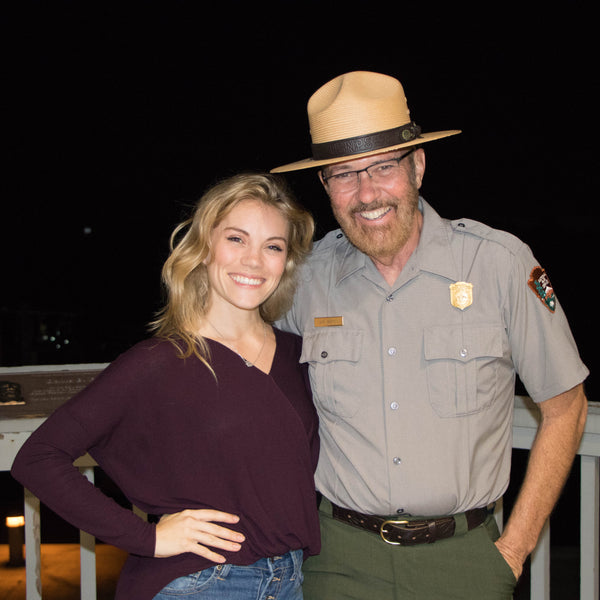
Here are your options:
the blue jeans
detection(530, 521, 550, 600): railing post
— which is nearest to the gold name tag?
the blue jeans

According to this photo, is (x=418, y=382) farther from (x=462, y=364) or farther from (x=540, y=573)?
(x=540, y=573)

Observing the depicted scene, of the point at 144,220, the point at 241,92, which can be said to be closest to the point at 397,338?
the point at 241,92

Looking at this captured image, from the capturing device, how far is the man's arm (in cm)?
173

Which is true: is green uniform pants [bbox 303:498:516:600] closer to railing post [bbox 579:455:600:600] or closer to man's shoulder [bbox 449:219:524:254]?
railing post [bbox 579:455:600:600]

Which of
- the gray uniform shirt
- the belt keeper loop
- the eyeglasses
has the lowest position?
the belt keeper loop

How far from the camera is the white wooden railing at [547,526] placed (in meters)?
1.96

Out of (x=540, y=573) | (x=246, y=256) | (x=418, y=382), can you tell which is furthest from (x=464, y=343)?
(x=540, y=573)

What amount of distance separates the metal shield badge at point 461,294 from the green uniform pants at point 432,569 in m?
0.58

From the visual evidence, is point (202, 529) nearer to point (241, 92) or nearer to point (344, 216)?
point (344, 216)

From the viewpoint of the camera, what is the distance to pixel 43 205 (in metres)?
13.9

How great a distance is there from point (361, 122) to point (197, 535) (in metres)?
1.20

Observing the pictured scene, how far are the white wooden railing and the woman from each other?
1.75 feet

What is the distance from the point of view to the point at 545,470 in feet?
5.83

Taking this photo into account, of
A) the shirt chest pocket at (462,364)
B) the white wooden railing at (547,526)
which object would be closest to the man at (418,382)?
the shirt chest pocket at (462,364)
